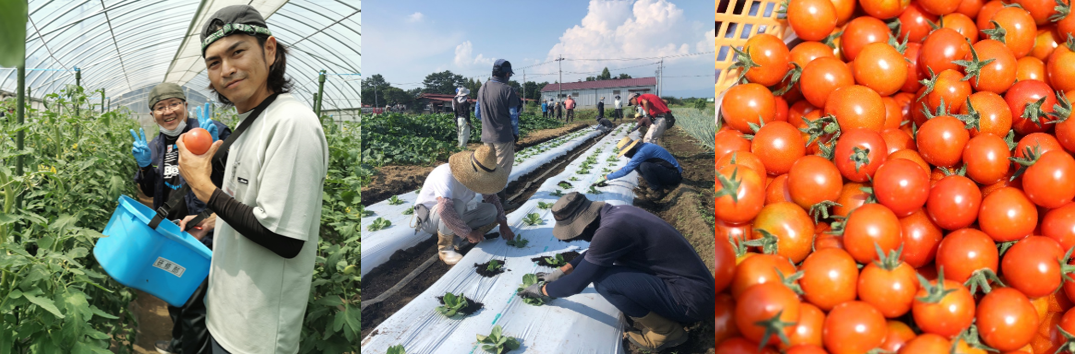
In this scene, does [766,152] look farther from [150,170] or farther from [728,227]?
[150,170]

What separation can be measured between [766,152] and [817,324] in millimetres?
515

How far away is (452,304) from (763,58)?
3.95 ft

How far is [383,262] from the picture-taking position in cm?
127

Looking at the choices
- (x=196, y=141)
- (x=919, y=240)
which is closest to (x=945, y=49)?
(x=919, y=240)

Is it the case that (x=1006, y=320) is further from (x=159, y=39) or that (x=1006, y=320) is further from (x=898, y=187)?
(x=159, y=39)

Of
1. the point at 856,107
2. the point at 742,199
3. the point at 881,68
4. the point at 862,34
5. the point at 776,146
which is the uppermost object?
the point at 862,34

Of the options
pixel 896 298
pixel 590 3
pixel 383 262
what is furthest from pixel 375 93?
pixel 896 298

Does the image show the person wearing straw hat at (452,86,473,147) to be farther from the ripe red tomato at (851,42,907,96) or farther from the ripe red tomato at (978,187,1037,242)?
the ripe red tomato at (978,187,1037,242)

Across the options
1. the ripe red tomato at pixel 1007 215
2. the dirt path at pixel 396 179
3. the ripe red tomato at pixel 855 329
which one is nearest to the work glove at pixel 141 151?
the dirt path at pixel 396 179

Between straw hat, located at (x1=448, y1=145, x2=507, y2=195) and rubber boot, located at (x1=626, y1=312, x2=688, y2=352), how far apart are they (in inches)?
19.4

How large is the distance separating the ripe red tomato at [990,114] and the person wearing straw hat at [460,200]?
4.95ft

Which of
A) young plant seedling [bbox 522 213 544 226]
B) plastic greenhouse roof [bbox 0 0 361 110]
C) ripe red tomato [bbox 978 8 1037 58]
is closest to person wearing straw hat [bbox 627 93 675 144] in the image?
young plant seedling [bbox 522 213 544 226]

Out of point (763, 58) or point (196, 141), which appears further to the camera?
point (763, 58)

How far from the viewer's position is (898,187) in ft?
4.99
